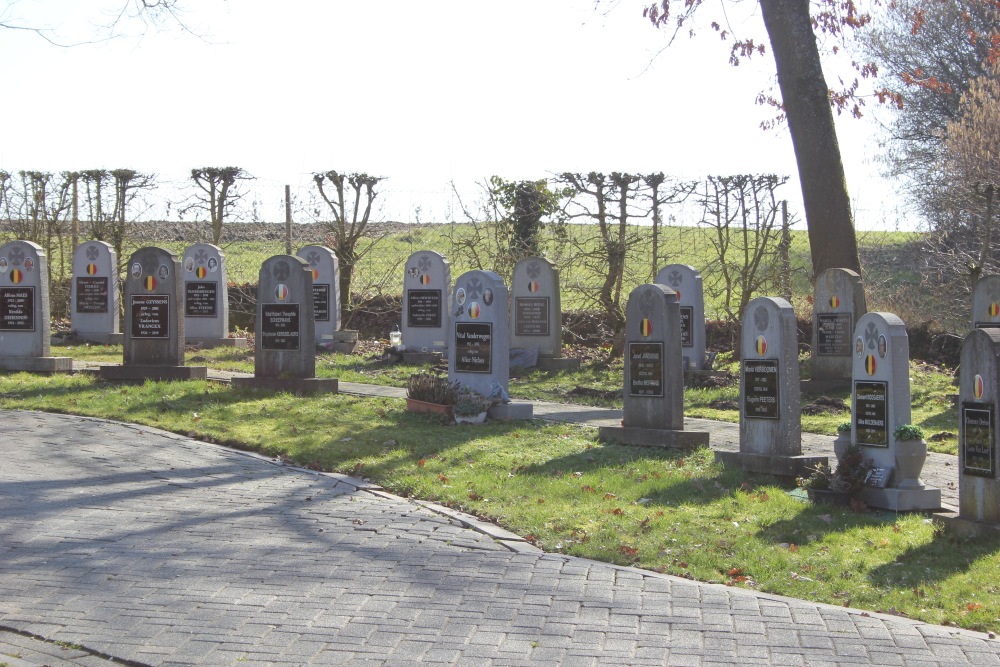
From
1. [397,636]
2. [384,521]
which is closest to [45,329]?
[384,521]

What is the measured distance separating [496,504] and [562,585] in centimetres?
217

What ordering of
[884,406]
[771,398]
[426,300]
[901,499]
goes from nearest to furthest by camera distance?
1. [901,499]
2. [884,406]
3. [771,398]
4. [426,300]

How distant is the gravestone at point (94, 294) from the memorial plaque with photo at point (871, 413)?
16.2 m

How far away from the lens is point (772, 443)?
9.79 m

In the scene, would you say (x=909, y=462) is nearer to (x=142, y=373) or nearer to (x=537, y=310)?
(x=142, y=373)

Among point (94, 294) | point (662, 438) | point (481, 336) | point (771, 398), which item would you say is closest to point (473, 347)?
point (481, 336)

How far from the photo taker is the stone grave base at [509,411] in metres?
12.6

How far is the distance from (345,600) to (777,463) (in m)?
4.90

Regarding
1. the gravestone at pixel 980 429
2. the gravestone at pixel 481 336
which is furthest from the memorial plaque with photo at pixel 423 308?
the gravestone at pixel 980 429

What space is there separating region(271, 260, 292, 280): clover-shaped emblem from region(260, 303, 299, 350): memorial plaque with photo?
0.38 m

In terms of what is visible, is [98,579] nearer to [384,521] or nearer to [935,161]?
[384,521]

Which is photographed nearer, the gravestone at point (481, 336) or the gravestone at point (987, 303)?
the gravestone at point (481, 336)

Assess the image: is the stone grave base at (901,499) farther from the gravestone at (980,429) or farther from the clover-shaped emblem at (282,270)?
the clover-shaped emblem at (282,270)

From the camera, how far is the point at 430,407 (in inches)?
500
